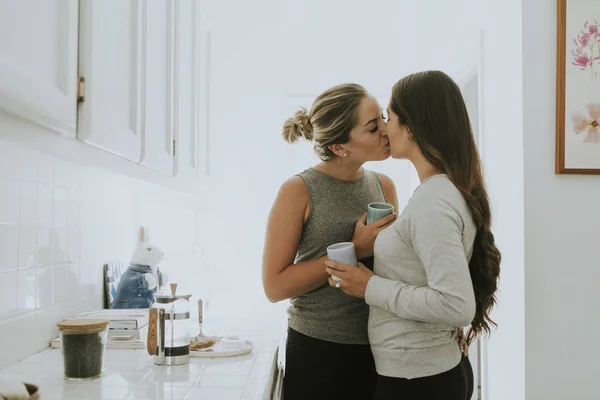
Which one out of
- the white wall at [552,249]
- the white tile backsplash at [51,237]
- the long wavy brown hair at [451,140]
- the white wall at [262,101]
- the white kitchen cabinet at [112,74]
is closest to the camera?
the white kitchen cabinet at [112,74]

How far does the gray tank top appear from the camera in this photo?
1.62 m

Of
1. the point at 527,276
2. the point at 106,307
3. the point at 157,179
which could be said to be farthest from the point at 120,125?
the point at 527,276

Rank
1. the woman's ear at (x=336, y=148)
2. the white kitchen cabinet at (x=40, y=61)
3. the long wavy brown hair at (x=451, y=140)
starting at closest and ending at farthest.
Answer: the white kitchen cabinet at (x=40, y=61) < the long wavy brown hair at (x=451, y=140) < the woman's ear at (x=336, y=148)

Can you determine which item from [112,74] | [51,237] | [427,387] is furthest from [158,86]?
[427,387]

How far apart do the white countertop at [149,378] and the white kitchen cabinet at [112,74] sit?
529 millimetres

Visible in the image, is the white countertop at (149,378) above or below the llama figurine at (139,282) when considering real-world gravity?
below

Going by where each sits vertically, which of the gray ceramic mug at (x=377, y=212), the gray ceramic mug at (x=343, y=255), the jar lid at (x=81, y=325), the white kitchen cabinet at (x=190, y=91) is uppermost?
the white kitchen cabinet at (x=190, y=91)

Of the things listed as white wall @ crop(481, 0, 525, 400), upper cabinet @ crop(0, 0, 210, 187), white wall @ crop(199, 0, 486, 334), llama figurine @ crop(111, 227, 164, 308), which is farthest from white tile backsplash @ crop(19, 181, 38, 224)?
white wall @ crop(199, 0, 486, 334)

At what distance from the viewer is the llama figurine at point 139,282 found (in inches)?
82.2

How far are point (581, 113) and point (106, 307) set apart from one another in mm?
1965

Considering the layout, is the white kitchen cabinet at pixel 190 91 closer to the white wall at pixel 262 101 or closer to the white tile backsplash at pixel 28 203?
the white tile backsplash at pixel 28 203

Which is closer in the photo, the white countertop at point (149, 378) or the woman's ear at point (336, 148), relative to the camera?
the white countertop at point (149, 378)

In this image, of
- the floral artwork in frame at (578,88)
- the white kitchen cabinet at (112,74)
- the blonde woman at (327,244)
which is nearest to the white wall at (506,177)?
the floral artwork in frame at (578,88)

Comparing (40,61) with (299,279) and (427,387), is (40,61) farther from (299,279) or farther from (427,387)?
(427,387)
